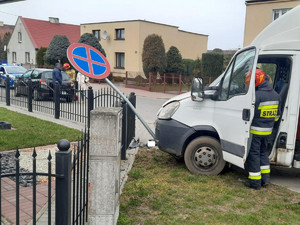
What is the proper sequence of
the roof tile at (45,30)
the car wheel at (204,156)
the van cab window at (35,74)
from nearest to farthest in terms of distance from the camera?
the car wheel at (204,156)
the van cab window at (35,74)
the roof tile at (45,30)

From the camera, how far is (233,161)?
532cm

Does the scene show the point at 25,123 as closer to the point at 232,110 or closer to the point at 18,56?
the point at 232,110

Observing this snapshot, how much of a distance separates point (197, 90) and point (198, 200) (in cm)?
185

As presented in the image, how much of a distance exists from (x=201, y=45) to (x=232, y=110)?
3672 cm

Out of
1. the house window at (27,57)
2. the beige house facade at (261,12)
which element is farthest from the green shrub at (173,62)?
the house window at (27,57)

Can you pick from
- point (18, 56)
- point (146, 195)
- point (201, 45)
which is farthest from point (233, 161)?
point (18, 56)

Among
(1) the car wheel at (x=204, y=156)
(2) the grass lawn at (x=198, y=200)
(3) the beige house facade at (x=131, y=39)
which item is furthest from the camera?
(3) the beige house facade at (x=131, y=39)

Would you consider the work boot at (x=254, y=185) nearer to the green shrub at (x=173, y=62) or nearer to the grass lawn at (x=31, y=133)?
the grass lawn at (x=31, y=133)

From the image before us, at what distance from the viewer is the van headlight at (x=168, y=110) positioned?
600 centimetres

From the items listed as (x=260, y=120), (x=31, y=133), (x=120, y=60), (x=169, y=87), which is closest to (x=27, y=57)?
(x=120, y=60)

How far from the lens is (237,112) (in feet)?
17.1

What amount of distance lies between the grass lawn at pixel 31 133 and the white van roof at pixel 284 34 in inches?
192

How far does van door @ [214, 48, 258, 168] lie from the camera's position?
16.6 ft

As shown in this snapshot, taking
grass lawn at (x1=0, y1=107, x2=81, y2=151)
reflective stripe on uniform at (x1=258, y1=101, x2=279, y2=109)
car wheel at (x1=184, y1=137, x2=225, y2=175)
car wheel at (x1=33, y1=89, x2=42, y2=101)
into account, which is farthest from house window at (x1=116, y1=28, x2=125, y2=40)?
reflective stripe on uniform at (x1=258, y1=101, x2=279, y2=109)
